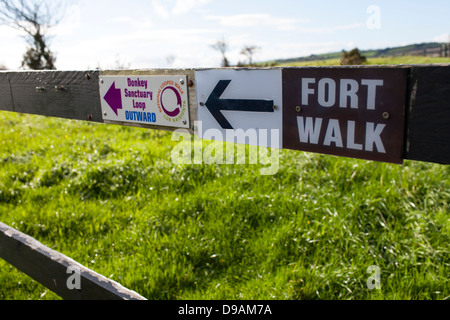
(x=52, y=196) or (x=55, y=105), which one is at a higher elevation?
(x=55, y=105)

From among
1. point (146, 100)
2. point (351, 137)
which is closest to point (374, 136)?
point (351, 137)

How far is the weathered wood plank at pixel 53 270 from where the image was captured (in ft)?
6.24

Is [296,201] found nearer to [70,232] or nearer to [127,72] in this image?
[70,232]

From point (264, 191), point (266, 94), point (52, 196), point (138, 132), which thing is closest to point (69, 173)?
point (52, 196)

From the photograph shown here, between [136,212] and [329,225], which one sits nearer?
[329,225]

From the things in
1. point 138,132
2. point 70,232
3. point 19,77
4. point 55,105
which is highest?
point 19,77

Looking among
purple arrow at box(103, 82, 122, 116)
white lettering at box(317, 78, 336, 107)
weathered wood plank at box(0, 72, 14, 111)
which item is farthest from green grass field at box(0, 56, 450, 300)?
white lettering at box(317, 78, 336, 107)

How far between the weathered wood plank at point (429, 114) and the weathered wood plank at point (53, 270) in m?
1.42

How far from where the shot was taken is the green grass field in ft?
10.3

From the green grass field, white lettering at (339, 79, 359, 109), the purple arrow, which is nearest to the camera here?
white lettering at (339, 79, 359, 109)

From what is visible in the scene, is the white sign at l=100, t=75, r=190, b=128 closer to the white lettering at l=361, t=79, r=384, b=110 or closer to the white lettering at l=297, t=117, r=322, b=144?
the white lettering at l=297, t=117, r=322, b=144

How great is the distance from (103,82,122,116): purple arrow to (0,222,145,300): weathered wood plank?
0.84 meters

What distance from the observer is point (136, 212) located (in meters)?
4.20

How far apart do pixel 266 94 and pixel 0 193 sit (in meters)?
4.88
